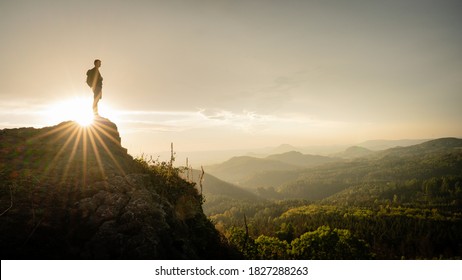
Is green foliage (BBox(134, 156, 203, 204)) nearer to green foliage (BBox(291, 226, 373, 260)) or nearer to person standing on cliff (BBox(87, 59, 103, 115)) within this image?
person standing on cliff (BBox(87, 59, 103, 115))

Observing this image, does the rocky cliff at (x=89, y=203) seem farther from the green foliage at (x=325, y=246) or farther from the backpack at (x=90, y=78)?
the green foliage at (x=325, y=246)

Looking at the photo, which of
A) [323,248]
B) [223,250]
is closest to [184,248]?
[223,250]

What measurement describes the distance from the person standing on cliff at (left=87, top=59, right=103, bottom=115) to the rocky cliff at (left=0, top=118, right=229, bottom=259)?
1.77 m

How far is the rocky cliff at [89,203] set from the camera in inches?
343

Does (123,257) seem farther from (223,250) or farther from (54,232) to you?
(223,250)

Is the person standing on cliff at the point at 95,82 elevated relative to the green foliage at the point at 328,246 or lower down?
elevated

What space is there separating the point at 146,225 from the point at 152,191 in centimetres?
250

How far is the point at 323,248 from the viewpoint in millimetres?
37188

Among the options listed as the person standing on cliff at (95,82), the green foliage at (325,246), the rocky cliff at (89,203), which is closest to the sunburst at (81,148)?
the rocky cliff at (89,203)

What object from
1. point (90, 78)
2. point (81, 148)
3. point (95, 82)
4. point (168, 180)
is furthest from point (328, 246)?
point (90, 78)

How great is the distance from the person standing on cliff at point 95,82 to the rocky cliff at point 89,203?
5.80ft

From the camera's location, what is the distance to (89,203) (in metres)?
10.0

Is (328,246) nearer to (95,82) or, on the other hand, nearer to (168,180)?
(168,180)

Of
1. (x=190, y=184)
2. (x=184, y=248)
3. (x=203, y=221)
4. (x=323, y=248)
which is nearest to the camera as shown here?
(x=184, y=248)
